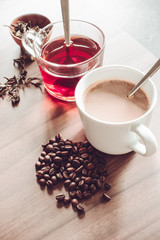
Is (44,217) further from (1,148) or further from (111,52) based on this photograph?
(111,52)

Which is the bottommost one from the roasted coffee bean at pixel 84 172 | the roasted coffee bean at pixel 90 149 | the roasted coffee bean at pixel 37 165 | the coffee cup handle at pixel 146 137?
the roasted coffee bean at pixel 37 165

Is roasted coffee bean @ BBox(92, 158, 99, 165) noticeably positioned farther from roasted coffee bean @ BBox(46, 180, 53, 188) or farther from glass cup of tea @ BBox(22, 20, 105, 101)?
glass cup of tea @ BBox(22, 20, 105, 101)

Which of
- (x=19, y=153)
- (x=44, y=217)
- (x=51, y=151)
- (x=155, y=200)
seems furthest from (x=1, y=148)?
(x=155, y=200)

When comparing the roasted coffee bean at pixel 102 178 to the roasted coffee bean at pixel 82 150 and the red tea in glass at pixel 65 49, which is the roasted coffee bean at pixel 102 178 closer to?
the roasted coffee bean at pixel 82 150

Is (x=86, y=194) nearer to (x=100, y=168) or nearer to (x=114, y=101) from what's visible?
(x=100, y=168)

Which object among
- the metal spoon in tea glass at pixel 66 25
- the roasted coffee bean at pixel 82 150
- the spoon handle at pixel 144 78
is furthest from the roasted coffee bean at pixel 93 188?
the metal spoon in tea glass at pixel 66 25
